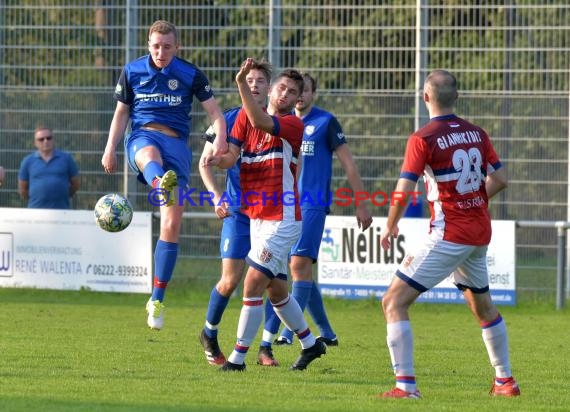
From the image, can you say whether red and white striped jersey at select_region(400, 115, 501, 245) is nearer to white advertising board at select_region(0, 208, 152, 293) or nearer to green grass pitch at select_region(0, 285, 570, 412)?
green grass pitch at select_region(0, 285, 570, 412)

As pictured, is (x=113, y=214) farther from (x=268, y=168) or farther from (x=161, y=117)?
(x=268, y=168)

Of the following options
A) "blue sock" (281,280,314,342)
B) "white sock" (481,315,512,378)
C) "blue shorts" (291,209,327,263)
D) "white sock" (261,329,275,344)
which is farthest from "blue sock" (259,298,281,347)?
"white sock" (481,315,512,378)

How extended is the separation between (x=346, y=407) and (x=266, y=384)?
1.09m

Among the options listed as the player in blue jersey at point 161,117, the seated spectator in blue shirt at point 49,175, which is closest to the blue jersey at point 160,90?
the player in blue jersey at point 161,117

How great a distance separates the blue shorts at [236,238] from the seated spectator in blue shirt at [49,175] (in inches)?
330

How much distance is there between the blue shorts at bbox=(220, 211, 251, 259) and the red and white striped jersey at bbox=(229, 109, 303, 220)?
67 cm

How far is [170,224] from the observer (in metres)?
10.0

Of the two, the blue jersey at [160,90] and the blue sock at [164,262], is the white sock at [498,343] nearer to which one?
the blue sock at [164,262]

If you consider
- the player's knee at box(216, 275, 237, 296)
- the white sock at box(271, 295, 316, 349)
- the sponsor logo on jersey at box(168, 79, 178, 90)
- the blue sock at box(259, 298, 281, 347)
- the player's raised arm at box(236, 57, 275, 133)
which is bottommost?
the blue sock at box(259, 298, 281, 347)

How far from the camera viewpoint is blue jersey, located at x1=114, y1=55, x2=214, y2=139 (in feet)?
33.3

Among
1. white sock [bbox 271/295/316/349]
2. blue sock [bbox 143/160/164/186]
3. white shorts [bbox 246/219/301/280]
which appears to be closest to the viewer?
white shorts [bbox 246/219/301/280]

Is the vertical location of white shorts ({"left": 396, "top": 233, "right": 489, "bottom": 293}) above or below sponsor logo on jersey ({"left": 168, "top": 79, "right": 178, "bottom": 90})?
below

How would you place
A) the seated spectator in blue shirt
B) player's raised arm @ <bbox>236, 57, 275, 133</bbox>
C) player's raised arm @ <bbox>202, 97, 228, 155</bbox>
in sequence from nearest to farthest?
player's raised arm @ <bbox>236, 57, 275, 133</bbox> < player's raised arm @ <bbox>202, 97, 228, 155</bbox> < the seated spectator in blue shirt

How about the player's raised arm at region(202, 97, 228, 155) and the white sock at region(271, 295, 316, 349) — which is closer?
the player's raised arm at region(202, 97, 228, 155)
